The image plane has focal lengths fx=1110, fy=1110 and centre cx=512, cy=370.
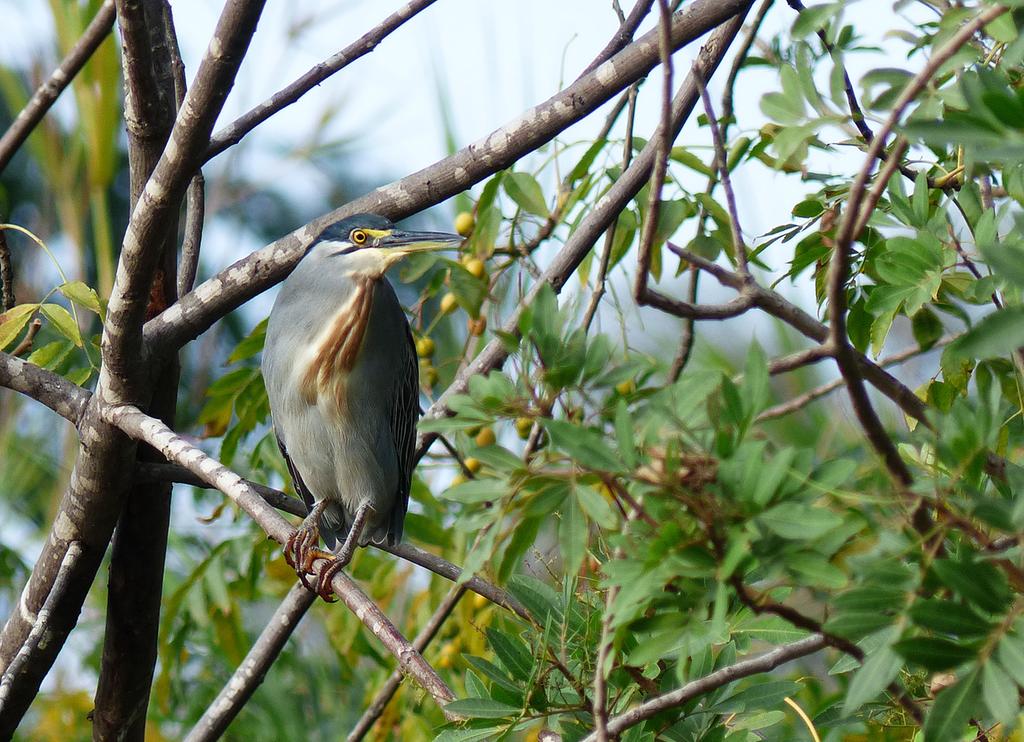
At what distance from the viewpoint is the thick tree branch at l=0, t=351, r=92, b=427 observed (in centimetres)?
260

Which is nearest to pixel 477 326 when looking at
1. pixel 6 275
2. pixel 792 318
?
pixel 6 275

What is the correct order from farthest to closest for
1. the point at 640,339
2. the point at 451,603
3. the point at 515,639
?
the point at 640,339, the point at 451,603, the point at 515,639

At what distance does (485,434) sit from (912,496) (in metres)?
1.76

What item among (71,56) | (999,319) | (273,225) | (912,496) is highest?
(273,225)

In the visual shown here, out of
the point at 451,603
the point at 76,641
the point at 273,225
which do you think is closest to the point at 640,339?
the point at 451,603

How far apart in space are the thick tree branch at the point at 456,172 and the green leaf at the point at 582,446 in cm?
129

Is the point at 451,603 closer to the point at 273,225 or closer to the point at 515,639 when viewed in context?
the point at 515,639

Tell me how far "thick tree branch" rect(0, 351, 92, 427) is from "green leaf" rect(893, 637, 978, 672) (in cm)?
209

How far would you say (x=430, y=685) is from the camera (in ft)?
5.99

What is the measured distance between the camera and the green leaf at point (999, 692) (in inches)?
39.6

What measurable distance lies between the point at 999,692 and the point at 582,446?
45cm

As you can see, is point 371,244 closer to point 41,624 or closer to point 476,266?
point 476,266

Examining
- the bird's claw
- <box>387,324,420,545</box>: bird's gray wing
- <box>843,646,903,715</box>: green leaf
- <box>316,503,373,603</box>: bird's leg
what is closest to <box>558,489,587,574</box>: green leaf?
<box>843,646,903,715</box>: green leaf

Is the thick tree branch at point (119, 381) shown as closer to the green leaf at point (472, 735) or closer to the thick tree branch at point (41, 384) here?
the thick tree branch at point (41, 384)
